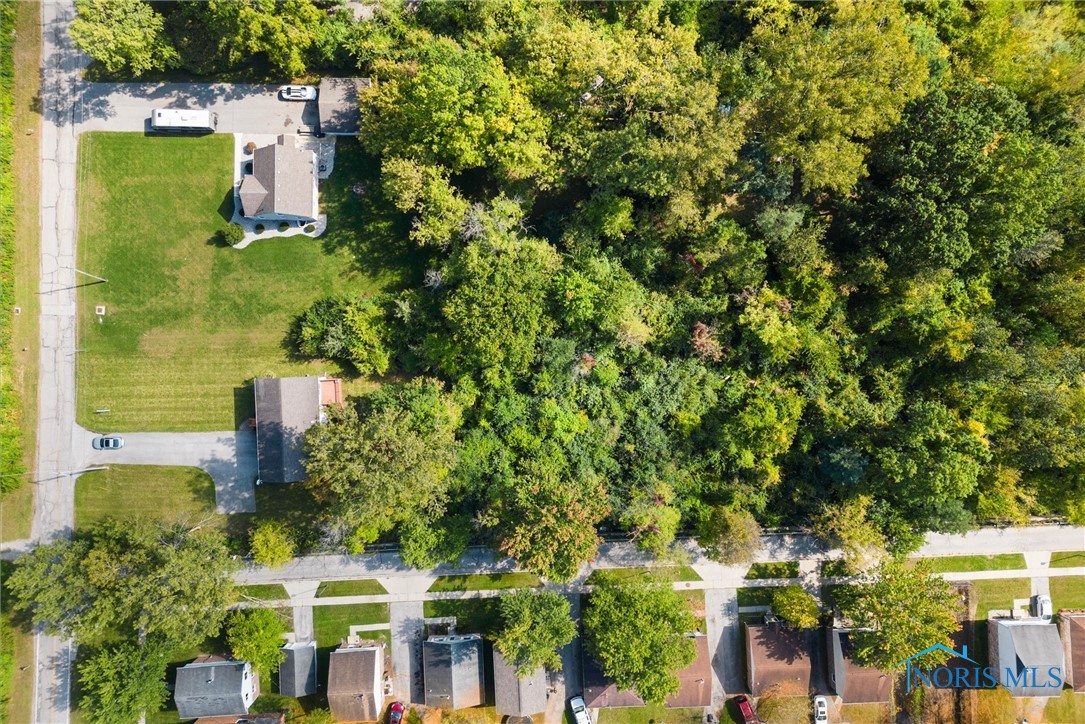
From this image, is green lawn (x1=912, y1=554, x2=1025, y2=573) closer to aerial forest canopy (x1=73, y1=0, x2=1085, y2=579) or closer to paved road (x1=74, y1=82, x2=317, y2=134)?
aerial forest canopy (x1=73, y1=0, x2=1085, y2=579)

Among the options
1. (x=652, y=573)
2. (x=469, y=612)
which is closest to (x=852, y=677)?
(x=652, y=573)

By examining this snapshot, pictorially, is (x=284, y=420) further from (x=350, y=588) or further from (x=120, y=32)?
(x=120, y=32)

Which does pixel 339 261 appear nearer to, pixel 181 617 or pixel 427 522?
pixel 427 522

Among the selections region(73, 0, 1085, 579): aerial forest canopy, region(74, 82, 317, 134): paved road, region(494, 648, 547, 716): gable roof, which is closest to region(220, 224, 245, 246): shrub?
region(74, 82, 317, 134): paved road

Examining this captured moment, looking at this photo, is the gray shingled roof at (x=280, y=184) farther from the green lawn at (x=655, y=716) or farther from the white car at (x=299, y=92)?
the green lawn at (x=655, y=716)

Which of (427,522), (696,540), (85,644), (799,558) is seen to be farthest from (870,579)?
(85,644)

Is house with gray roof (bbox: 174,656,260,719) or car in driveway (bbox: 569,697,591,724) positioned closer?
house with gray roof (bbox: 174,656,260,719)

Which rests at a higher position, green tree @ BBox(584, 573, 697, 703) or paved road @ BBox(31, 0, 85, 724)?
paved road @ BBox(31, 0, 85, 724)
